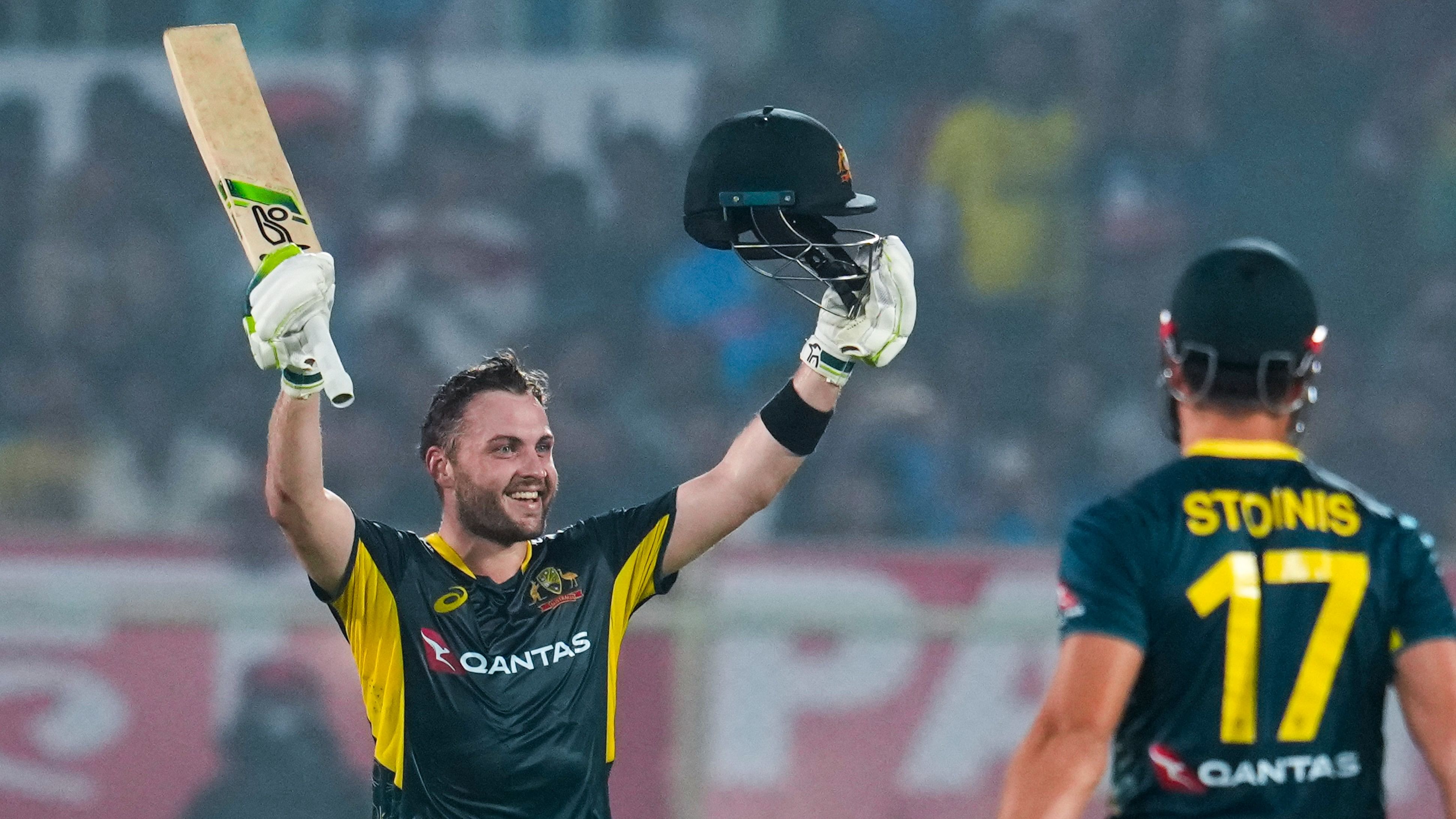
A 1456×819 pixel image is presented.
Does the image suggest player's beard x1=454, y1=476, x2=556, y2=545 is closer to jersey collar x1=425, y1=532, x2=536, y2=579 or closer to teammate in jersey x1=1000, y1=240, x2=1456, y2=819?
jersey collar x1=425, y1=532, x2=536, y2=579

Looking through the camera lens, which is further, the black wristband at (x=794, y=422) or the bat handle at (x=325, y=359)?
the black wristband at (x=794, y=422)

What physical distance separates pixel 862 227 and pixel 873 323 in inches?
225

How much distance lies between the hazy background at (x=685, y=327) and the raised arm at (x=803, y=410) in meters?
2.81

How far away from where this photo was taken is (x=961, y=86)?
32.3 ft

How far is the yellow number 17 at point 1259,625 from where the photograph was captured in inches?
106

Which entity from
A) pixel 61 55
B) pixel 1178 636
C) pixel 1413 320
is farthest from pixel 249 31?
pixel 1178 636

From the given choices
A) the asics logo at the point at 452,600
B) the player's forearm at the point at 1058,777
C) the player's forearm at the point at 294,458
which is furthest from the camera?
the asics logo at the point at 452,600

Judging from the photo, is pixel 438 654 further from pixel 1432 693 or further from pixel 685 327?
pixel 685 327

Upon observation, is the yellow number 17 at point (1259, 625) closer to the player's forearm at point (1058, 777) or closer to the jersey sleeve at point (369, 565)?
the player's forearm at point (1058, 777)

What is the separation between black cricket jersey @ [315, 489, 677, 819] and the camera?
3.75 meters

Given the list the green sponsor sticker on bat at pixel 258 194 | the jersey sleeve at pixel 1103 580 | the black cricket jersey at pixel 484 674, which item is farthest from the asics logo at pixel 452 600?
the jersey sleeve at pixel 1103 580

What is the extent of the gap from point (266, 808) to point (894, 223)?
4535 millimetres

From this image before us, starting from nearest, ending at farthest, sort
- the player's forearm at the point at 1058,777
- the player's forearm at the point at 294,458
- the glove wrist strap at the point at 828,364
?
the player's forearm at the point at 1058,777 < the player's forearm at the point at 294,458 < the glove wrist strap at the point at 828,364

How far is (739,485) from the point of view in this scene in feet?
13.3
